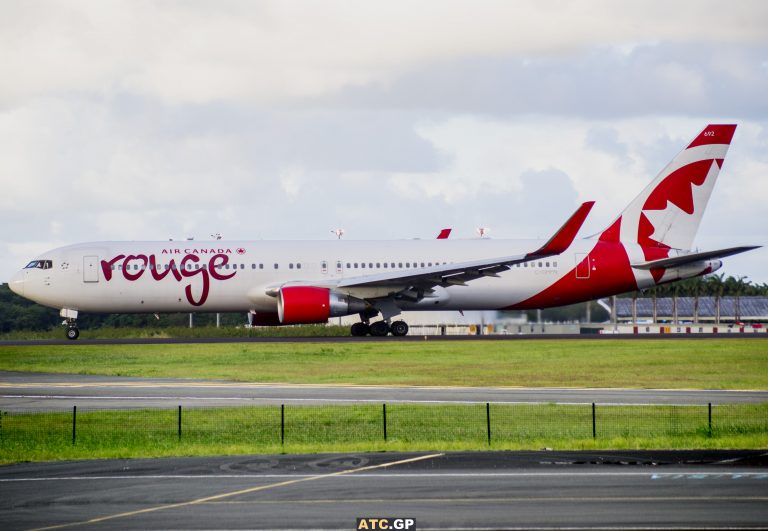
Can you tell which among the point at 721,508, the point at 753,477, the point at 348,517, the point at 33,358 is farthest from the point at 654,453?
the point at 33,358

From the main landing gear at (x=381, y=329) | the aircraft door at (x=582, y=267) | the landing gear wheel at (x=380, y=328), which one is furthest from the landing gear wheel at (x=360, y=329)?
the aircraft door at (x=582, y=267)

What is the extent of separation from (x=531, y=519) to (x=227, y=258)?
132ft

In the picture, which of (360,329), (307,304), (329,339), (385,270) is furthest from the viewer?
(360,329)

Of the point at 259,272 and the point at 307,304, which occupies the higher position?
the point at 259,272

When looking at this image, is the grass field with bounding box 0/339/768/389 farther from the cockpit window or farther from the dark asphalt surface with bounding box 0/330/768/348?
the cockpit window

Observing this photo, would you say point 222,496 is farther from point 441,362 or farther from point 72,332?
point 72,332

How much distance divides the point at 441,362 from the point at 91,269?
19.9 m

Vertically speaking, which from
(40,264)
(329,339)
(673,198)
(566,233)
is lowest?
(329,339)

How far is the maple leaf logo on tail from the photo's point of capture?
57000mm

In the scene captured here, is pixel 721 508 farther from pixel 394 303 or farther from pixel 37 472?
pixel 394 303

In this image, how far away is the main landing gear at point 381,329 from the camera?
56031 millimetres

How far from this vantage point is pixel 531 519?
1603 cm

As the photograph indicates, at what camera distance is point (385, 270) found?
55.7m

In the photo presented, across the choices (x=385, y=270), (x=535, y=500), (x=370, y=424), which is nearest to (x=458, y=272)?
(x=385, y=270)
